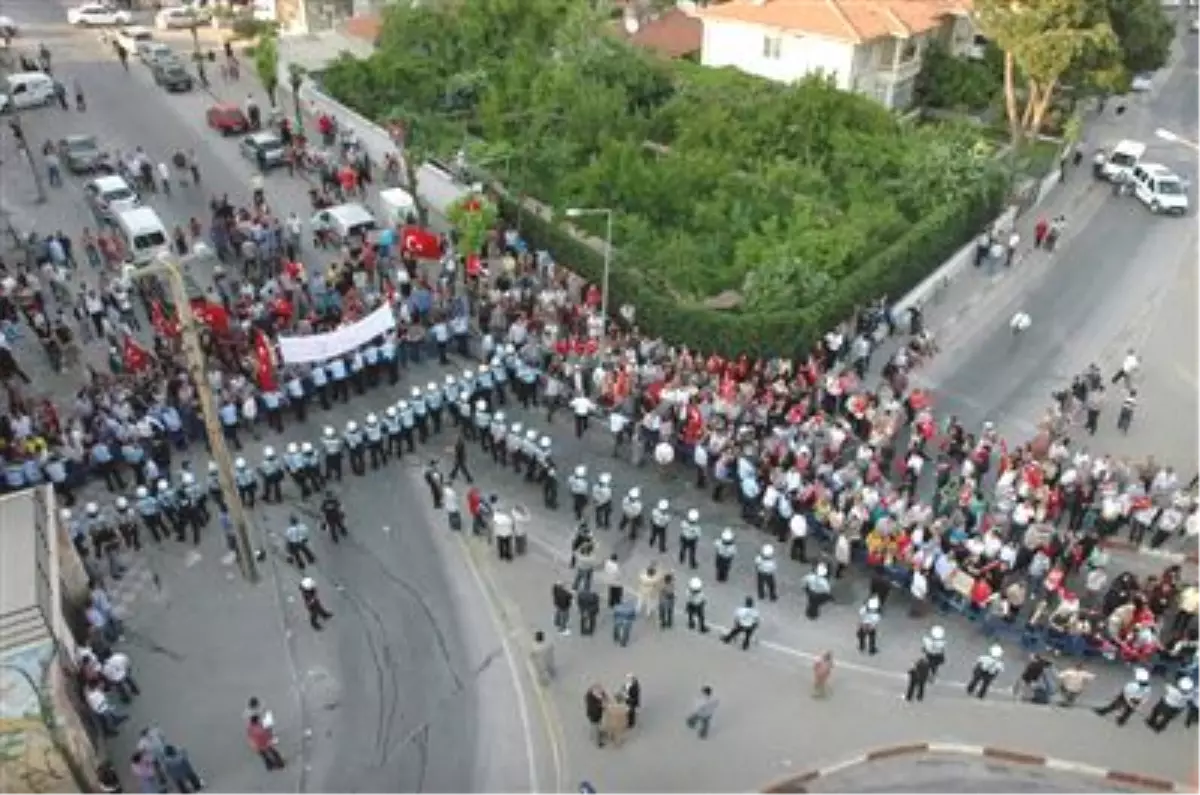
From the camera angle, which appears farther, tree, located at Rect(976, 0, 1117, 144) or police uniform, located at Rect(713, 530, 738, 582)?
tree, located at Rect(976, 0, 1117, 144)

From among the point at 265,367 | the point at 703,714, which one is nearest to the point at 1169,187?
the point at 703,714

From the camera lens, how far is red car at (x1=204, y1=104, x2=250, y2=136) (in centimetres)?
4384

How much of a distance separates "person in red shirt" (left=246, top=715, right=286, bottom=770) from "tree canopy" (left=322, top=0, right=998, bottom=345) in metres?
17.2

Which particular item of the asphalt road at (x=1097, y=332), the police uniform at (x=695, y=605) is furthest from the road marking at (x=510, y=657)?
the asphalt road at (x=1097, y=332)

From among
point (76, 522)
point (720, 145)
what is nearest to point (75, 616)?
point (76, 522)

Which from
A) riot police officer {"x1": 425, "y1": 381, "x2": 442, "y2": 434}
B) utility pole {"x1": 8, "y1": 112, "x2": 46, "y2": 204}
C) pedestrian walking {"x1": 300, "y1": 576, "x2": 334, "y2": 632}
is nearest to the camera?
pedestrian walking {"x1": 300, "y1": 576, "x2": 334, "y2": 632}

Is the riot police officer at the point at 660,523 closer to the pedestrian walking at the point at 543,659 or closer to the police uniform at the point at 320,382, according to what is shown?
the pedestrian walking at the point at 543,659

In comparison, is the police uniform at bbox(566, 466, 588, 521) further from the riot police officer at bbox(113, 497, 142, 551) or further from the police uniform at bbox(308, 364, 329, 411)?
the riot police officer at bbox(113, 497, 142, 551)

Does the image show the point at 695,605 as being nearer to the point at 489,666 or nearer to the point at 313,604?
the point at 489,666

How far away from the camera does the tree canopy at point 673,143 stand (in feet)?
111

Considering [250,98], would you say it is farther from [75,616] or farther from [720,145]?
[75,616]

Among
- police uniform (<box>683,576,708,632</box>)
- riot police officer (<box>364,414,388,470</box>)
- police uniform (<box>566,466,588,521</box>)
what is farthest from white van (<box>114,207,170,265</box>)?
police uniform (<box>683,576,708,632</box>)

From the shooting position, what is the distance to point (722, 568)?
23.6 metres

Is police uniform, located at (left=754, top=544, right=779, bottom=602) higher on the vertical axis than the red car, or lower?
lower
